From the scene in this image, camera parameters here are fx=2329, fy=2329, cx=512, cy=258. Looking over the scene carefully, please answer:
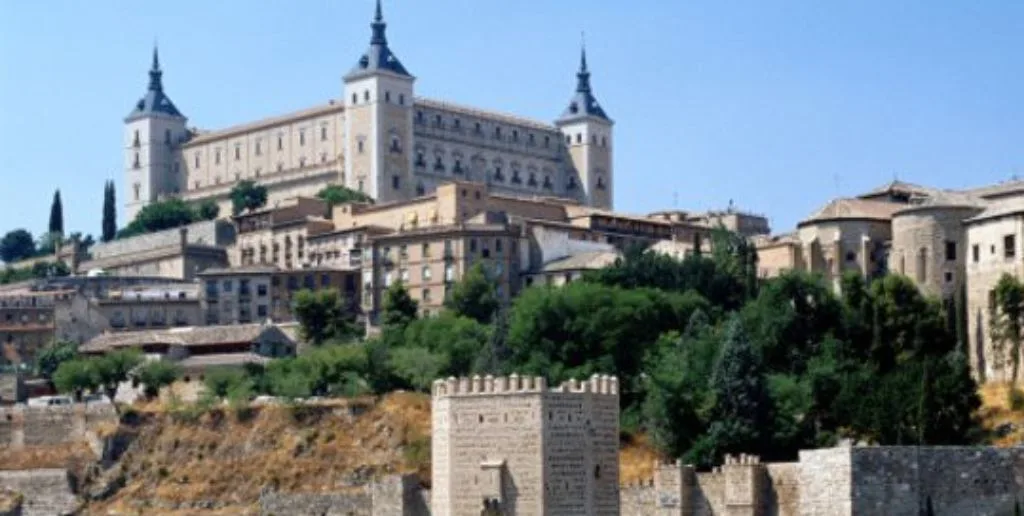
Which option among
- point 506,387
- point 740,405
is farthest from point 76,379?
point 506,387

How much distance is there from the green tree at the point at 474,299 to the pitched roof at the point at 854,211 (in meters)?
12.1

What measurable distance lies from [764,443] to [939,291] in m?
13.5

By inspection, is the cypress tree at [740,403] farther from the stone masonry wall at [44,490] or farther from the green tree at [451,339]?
the stone masonry wall at [44,490]

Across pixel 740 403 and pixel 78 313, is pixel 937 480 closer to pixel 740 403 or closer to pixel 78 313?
pixel 740 403

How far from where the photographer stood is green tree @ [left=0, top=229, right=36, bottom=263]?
118562 millimetres

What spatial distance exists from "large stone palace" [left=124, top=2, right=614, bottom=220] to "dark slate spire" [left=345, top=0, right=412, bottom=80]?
0.07m

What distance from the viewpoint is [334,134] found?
114 m

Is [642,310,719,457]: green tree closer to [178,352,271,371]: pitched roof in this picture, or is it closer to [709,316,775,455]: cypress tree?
[709,316,775,455]: cypress tree

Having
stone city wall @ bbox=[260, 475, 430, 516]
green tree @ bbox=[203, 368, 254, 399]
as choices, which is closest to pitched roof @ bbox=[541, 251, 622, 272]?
green tree @ bbox=[203, 368, 254, 399]

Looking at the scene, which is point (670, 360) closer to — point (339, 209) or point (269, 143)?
point (339, 209)

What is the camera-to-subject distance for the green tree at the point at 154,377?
71062 mm

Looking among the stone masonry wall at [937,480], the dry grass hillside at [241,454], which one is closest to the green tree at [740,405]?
the stone masonry wall at [937,480]

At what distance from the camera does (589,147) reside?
397ft

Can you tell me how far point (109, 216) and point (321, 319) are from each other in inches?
1512
